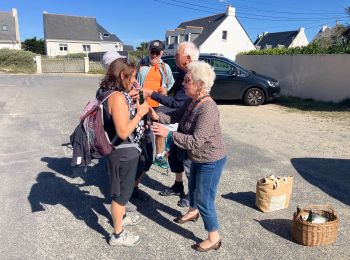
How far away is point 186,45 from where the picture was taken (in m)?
3.40

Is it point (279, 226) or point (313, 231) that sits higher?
point (313, 231)

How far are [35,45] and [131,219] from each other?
62.0 m

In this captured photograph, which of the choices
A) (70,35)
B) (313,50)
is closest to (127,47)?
(70,35)

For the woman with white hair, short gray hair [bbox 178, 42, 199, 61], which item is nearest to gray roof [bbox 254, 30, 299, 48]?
short gray hair [bbox 178, 42, 199, 61]

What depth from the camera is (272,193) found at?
368 cm

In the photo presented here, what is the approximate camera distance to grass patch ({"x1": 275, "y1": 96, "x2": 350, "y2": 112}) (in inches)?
425

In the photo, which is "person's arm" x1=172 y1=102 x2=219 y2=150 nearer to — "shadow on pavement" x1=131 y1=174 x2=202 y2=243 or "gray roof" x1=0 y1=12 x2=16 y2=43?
"shadow on pavement" x1=131 y1=174 x2=202 y2=243

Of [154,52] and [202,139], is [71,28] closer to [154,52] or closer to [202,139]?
[154,52]

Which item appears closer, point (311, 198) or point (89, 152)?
point (89, 152)

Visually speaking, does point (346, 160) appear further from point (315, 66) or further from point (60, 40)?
point (60, 40)

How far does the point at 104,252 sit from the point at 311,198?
2.67 meters

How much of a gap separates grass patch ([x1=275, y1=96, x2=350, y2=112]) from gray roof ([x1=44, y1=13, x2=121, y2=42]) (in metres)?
48.0

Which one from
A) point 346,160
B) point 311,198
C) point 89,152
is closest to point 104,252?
point 89,152

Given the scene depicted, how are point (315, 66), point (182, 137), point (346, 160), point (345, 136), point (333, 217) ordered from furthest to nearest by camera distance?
point (315, 66) → point (345, 136) → point (346, 160) → point (333, 217) → point (182, 137)
